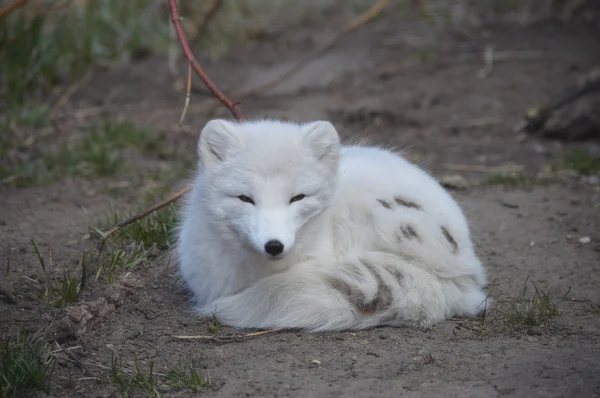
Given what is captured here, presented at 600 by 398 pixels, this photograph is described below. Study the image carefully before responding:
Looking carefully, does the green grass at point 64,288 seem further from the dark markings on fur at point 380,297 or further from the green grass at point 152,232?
the dark markings on fur at point 380,297

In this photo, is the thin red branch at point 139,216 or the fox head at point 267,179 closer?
the fox head at point 267,179

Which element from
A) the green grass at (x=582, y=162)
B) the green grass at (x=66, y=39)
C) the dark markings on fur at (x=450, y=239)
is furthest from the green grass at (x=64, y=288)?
the green grass at (x=582, y=162)

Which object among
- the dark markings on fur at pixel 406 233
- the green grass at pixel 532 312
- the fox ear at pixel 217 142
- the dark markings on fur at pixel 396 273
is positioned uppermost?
the fox ear at pixel 217 142

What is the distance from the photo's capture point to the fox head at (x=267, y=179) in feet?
10.3

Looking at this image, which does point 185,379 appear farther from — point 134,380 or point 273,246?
point 273,246

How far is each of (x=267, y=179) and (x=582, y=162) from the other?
11.7ft

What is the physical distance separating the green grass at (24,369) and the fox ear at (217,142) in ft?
3.27

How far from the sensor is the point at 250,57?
30.8ft

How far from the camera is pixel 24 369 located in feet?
9.50

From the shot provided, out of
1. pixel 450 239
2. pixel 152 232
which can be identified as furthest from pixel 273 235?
pixel 152 232

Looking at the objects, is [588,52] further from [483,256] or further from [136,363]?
[136,363]

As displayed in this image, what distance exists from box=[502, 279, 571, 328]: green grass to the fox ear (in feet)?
4.56

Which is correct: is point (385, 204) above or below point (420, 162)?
above

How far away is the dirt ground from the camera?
9.89 ft
